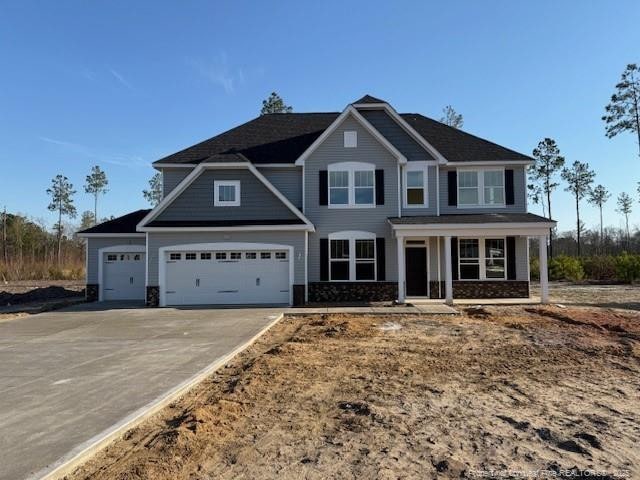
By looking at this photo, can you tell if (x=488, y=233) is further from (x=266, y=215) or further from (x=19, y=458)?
(x=19, y=458)

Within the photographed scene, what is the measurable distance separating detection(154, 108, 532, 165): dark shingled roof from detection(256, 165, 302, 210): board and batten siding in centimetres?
44

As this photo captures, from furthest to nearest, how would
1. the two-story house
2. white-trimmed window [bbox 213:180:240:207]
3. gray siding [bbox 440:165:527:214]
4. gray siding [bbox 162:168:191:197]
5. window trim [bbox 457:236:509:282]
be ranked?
gray siding [bbox 162:168:191:197] < gray siding [bbox 440:165:527:214] < window trim [bbox 457:236:509:282] < white-trimmed window [bbox 213:180:240:207] < the two-story house

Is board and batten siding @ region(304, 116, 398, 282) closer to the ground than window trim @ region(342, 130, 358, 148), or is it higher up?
closer to the ground

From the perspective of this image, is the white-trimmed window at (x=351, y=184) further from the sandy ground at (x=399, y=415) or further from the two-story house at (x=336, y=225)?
the sandy ground at (x=399, y=415)

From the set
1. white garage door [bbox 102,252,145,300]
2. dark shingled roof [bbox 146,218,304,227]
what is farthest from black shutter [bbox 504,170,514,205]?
white garage door [bbox 102,252,145,300]

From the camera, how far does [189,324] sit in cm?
1336

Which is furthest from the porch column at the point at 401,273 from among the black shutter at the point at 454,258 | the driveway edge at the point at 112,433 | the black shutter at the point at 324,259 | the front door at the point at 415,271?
the driveway edge at the point at 112,433

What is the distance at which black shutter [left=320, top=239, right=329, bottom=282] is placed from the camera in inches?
738

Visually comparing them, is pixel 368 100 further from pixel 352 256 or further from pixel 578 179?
pixel 578 179

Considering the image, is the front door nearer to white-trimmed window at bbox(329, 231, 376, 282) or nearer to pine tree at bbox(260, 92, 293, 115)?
white-trimmed window at bbox(329, 231, 376, 282)

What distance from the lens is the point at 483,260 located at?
1933cm

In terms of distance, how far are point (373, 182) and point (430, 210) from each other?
276 centimetres

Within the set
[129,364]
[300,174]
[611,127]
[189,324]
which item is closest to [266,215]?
[300,174]

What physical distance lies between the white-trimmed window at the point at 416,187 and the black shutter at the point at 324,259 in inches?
160
